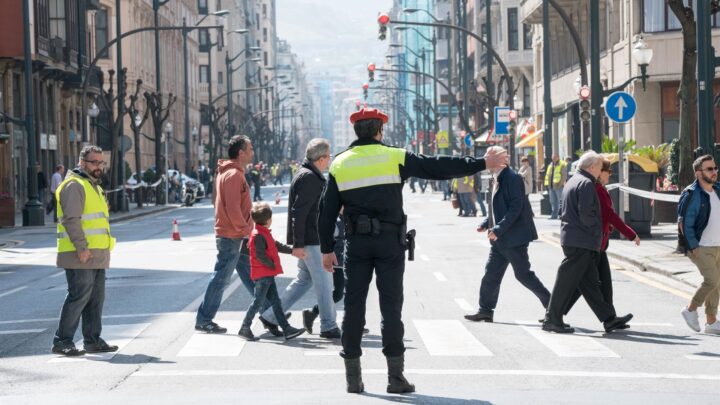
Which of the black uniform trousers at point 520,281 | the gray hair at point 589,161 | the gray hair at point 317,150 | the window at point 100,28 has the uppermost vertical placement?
the window at point 100,28

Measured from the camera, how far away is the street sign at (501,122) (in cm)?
4775

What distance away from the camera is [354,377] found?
31.4 ft

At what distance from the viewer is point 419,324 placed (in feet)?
46.0

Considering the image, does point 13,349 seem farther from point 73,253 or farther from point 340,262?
point 340,262

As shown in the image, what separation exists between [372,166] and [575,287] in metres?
4.35

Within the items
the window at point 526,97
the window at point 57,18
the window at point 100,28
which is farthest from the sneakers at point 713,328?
the window at point 526,97

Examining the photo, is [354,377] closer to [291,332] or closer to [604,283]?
[291,332]

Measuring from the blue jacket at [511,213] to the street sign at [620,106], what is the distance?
11.7 m

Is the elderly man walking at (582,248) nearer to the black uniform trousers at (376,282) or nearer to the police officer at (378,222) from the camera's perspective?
the police officer at (378,222)

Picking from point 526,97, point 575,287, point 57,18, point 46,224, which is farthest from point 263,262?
point 526,97

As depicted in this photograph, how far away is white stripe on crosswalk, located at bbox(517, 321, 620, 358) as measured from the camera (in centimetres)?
1171

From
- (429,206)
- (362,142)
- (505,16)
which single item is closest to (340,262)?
(362,142)

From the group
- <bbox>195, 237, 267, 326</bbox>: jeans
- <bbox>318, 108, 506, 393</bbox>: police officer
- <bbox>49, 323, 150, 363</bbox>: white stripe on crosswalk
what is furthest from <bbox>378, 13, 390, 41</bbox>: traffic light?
<bbox>318, 108, 506, 393</bbox>: police officer

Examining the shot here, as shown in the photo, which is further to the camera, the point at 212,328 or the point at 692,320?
the point at 212,328
